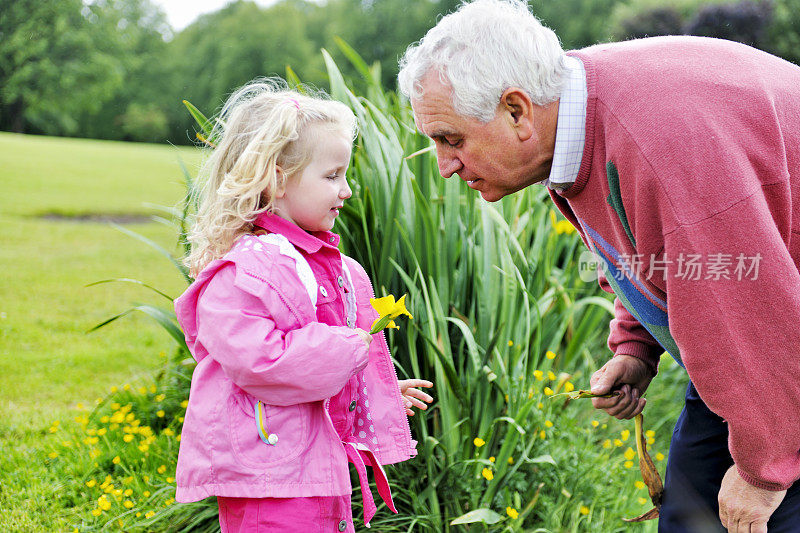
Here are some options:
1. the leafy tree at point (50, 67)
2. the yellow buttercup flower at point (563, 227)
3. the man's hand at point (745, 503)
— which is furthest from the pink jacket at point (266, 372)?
the leafy tree at point (50, 67)

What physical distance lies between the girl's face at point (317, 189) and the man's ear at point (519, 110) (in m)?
0.46

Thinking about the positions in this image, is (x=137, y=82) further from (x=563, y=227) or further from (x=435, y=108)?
A: (x=435, y=108)

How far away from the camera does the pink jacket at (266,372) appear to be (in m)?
1.52

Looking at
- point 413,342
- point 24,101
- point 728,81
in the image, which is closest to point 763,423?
point 728,81

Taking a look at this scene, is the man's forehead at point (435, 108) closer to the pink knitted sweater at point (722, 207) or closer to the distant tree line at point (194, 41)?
the pink knitted sweater at point (722, 207)

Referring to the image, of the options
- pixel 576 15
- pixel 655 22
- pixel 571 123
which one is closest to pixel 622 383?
pixel 571 123

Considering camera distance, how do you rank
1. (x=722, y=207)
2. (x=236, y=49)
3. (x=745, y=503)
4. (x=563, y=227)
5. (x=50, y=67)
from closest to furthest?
(x=722, y=207) → (x=745, y=503) → (x=563, y=227) → (x=50, y=67) → (x=236, y=49)

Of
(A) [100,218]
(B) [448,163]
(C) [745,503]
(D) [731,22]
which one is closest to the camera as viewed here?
(C) [745,503]

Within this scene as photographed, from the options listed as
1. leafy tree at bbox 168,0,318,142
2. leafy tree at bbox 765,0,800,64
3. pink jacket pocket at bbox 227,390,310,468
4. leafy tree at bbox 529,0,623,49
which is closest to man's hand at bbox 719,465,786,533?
pink jacket pocket at bbox 227,390,310,468

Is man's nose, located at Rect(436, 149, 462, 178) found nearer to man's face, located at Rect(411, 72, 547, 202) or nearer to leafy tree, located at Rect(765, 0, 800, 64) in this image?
man's face, located at Rect(411, 72, 547, 202)

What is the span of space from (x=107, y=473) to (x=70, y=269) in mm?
3738

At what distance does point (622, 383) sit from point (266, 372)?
109cm

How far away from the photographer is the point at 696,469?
1830 millimetres

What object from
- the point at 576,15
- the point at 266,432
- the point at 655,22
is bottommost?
the point at 576,15
